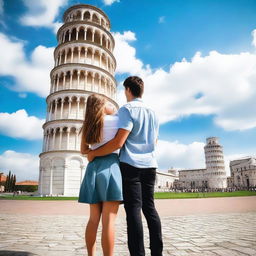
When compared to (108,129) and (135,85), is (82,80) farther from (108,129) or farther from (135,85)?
(108,129)

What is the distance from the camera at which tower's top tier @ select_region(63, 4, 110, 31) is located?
35.8 m

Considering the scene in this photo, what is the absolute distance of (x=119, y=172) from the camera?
2455 millimetres

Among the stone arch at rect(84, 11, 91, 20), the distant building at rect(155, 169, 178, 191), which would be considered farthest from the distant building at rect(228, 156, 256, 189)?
the stone arch at rect(84, 11, 91, 20)

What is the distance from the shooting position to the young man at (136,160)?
2.40m

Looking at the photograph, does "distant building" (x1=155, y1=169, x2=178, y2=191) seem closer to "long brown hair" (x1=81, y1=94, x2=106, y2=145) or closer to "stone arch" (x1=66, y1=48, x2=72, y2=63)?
"stone arch" (x1=66, y1=48, x2=72, y2=63)

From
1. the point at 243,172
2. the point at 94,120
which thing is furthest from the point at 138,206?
the point at 243,172

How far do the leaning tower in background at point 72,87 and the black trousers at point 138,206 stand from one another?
25.1 metres

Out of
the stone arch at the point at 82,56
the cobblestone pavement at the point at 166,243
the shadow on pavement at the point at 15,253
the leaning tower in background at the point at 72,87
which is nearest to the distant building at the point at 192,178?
the leaning tower in background at the point at 72,87

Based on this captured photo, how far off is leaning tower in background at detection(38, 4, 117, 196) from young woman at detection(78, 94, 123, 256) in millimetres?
25041

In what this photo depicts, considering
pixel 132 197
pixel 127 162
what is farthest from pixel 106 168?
pixel 132 197

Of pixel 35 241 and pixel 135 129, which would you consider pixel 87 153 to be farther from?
pixel 35 241

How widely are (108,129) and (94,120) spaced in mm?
196

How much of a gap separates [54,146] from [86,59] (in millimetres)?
14015

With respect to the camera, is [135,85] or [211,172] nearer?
[135,85]
